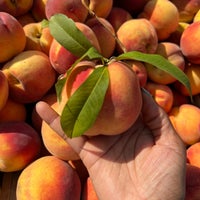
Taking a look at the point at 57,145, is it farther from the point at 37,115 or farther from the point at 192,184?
the point at 192,184

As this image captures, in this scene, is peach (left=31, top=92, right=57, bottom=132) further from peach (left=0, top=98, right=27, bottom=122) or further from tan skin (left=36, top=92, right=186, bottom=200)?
tan skin (left=36, top=92, right=186, bottom=200)

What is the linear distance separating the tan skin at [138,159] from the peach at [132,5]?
2.42 ft

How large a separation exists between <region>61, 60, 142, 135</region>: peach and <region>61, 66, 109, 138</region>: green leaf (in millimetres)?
33

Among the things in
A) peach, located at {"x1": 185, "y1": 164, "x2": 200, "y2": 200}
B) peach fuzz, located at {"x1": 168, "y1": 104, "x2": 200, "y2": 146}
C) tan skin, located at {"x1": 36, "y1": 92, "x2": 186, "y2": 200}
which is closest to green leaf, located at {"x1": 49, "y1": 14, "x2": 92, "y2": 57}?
tan skin, located at {"x1": 36, "y1": 92, "x2": 186, "y2": 200}

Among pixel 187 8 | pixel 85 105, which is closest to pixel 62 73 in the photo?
pixel 85 105

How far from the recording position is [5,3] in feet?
3.92

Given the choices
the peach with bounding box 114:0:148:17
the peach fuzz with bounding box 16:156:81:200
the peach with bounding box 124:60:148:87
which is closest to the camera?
the peach fuzz with bounding box 16:156:81:200

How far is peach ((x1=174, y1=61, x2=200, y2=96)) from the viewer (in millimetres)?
1337

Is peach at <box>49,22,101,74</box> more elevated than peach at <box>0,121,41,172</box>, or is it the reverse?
peach at <box>49,22,101,74</box>

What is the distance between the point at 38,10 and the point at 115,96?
2.52 ft

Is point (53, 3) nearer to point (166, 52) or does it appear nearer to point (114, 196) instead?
point (166, 52)

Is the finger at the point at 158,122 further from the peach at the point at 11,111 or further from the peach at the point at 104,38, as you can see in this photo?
the peach at the point at 11,111

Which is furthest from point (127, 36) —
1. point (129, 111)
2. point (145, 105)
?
point (129, 111)

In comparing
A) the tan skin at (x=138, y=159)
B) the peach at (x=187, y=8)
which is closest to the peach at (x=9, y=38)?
the tan skin at (x=138, y=159)
